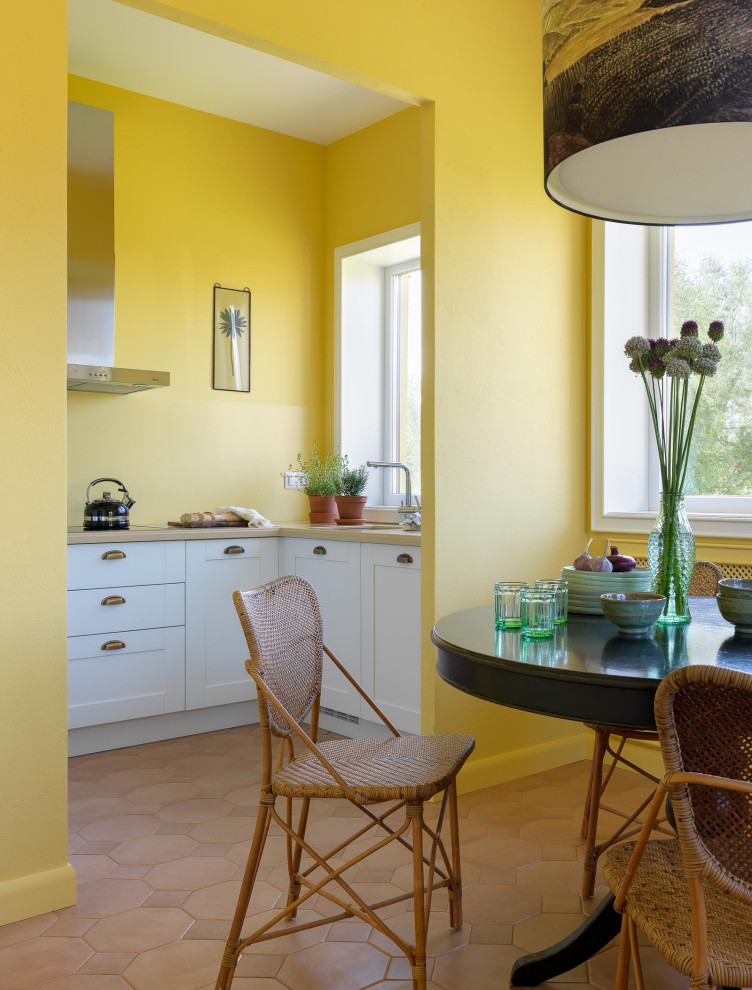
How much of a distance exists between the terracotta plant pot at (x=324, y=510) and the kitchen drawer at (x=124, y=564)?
82 cm

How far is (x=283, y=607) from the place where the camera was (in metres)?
2.03

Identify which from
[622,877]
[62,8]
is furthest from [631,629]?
[62,8]

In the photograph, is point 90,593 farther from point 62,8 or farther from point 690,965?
point 690,965

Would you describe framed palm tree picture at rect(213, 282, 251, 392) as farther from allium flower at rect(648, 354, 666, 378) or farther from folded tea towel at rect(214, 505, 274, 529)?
allium flower at rect(648, 354, 666, 378)

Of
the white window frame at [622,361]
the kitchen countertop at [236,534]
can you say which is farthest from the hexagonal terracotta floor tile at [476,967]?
the white window frame at [622,361]

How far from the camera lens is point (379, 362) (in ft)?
16.4

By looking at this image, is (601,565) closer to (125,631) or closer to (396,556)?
(396,556)

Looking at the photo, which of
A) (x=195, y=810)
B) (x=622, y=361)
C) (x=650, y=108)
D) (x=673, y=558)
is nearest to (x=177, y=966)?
Answer: (x=195, y=810)

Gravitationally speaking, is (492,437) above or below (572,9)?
below

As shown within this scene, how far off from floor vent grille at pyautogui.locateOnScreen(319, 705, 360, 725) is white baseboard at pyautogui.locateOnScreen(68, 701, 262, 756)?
1.18 feet

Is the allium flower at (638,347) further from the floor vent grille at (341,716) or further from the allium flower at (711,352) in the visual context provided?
the floor vent grille at (341,716)

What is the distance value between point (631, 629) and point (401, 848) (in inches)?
48.8

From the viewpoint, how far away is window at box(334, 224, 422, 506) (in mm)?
4828

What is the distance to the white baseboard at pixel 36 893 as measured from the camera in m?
2.17
